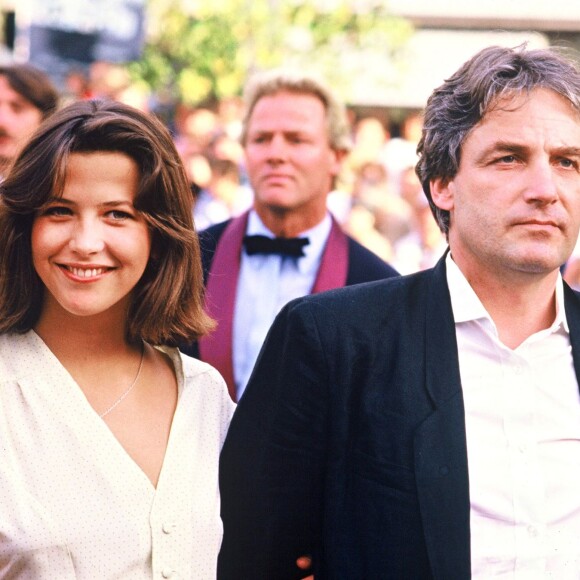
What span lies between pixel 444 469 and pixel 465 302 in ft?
1.66

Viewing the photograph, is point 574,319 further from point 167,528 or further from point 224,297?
point 224,297

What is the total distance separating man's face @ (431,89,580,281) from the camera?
297 centimetres

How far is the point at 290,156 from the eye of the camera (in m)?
5.34

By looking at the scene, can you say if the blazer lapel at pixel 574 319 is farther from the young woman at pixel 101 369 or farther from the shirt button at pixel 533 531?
the young woman at pixel 101 369

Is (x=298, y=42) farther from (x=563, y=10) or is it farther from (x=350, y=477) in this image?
(x=350, y=477)

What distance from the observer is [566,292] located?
327cm

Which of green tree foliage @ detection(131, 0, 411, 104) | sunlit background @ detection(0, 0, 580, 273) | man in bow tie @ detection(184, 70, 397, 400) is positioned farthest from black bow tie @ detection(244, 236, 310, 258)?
green tree foliage @ detection(131, 0, 411, 104)

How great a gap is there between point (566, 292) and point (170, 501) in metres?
1.32

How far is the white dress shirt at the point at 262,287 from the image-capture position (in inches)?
190

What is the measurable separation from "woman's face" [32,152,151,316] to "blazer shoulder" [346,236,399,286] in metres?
2.03

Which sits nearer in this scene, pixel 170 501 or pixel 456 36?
pixel 170 501

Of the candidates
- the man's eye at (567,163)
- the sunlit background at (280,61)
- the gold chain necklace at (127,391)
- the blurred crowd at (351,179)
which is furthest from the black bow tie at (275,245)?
the blurred crowd at (351,179)

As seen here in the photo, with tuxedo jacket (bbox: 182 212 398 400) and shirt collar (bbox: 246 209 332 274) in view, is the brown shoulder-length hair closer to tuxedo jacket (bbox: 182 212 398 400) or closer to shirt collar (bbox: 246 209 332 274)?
tuxedo jacket (bbox: 182 212 398 400)

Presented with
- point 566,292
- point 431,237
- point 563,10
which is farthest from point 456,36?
point 566,292
